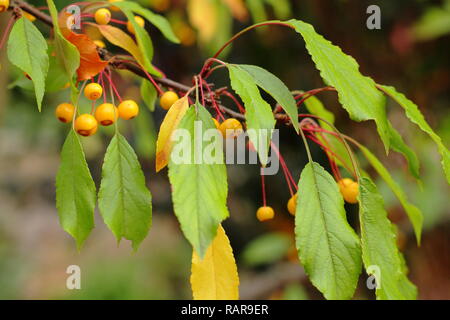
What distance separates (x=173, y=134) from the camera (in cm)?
71

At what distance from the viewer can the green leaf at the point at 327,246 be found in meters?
0.70

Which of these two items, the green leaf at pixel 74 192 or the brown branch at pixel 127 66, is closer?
the green leaf at pixel 74 192

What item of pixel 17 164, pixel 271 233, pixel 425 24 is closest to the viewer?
pixel 425 24

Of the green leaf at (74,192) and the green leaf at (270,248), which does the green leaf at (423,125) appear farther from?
the green leaf at (270,248)

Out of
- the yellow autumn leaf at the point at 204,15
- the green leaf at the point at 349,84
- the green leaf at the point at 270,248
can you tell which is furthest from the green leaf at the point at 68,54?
the green leaf at the point at 270,248

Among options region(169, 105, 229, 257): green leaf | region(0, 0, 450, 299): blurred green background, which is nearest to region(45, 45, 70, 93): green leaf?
region(169, 105, 229, 257): green leaf

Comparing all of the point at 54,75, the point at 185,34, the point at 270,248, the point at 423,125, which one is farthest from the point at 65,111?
the point at 270,248

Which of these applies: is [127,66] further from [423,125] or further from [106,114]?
[423,125]

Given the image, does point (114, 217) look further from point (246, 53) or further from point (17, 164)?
point (17, 164)

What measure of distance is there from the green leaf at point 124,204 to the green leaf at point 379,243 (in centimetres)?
30

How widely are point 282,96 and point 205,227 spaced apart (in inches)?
8.7
